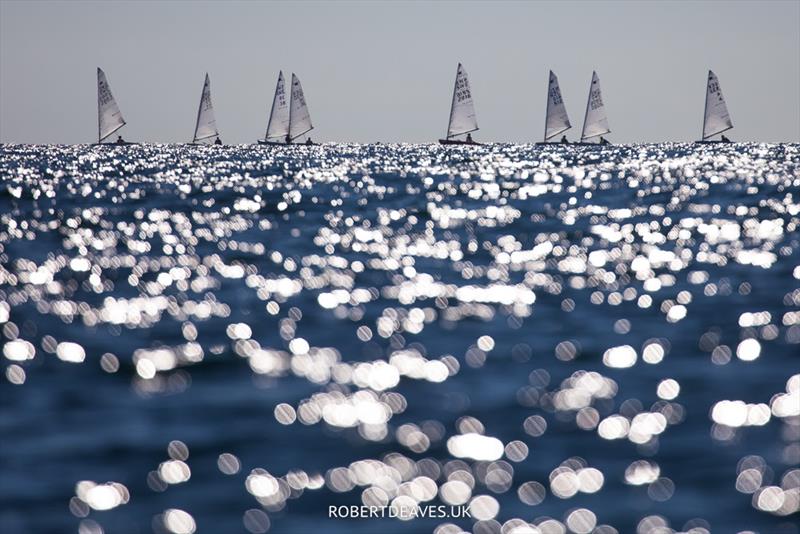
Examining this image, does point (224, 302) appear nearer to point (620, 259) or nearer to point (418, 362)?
point (418, 362)

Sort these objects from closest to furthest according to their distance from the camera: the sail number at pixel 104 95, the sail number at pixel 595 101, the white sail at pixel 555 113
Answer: the white sail at pixel 555 113 < the sail number at pixel 595 101 < the sail number at pixel 104 95

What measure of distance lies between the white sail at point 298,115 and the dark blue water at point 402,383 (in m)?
122

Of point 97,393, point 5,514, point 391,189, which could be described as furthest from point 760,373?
point 391,189

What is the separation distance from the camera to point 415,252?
3494 cm

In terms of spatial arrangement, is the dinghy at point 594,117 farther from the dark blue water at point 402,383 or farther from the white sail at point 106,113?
the dark blue water at point 402,383

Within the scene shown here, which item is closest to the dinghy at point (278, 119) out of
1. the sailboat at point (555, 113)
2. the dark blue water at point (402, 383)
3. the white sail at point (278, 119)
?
the white sail at point (278, 119)

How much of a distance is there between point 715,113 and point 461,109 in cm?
3400

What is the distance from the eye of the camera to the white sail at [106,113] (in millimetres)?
150625

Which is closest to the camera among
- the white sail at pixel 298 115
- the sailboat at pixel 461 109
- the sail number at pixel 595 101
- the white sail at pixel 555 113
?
the sailboat at pixel 461 109

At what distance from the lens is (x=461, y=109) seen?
14100cm

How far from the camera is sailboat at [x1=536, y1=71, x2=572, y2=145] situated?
470ft

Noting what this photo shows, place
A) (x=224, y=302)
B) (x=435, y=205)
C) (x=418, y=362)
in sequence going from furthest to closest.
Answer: (x=435, y=205) → (x=224, y=302) → (x=418, y=362)

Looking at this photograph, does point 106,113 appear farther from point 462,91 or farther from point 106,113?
point 462,91

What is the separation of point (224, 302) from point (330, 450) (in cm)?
1164
